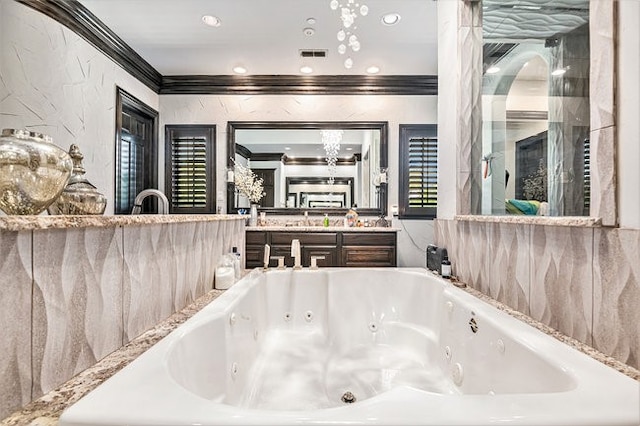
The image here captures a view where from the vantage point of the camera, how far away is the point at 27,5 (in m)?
2.21

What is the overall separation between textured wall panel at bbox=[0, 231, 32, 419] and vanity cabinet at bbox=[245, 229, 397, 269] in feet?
9.37

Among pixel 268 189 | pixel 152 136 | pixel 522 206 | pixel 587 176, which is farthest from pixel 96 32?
pixel 587 176

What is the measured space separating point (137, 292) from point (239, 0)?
93.9 inches

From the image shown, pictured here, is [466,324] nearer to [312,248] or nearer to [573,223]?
[573,223]

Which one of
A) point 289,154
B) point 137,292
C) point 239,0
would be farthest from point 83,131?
point 137,292

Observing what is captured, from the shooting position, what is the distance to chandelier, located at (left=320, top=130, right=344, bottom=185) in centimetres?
401

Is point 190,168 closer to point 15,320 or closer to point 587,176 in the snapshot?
point 15,320

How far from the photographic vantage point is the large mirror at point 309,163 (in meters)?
3.99

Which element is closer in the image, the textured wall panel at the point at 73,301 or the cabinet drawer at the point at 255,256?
the textured wall panel at the point at 73,301

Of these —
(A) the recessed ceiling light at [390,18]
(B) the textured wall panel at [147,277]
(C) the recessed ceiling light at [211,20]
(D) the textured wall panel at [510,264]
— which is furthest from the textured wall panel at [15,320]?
(A) the recessed ceiling light at [390,18]

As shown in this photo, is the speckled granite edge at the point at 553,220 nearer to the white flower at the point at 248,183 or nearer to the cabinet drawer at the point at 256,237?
the cabinet drawer at the point at 256,237

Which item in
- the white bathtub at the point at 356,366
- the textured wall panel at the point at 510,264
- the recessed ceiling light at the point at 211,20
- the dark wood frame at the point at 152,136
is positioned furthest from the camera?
the dark wood frame at the point at 152,136

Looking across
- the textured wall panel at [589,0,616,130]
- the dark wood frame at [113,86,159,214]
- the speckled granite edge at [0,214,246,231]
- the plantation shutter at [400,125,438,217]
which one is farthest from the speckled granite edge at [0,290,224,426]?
the plantation shutter at [400,125,438,217]

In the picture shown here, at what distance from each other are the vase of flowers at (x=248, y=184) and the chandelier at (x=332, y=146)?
2.89 feet
